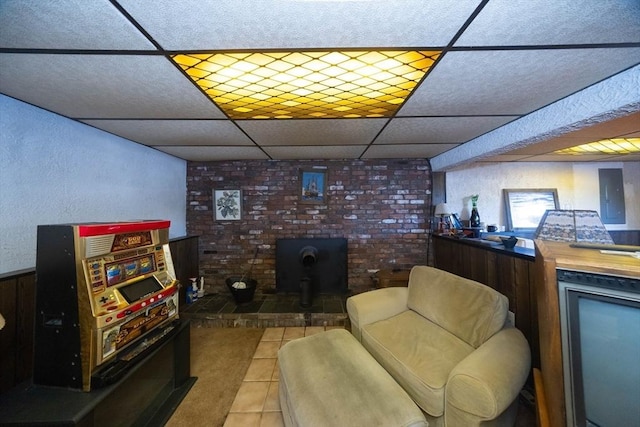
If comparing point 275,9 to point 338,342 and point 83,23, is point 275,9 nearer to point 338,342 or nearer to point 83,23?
point 83,23

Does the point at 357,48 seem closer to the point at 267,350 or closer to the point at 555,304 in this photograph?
the point at 555,304

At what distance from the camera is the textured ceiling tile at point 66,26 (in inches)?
33.1

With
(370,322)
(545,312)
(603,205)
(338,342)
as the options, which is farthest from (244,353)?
(603,205)

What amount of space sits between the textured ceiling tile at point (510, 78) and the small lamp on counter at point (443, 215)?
1.64m

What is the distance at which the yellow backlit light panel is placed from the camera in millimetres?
2420

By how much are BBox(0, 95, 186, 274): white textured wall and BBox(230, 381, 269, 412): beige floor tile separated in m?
1.87

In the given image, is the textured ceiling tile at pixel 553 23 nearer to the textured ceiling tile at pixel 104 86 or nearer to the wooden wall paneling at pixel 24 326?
the textured ceiling tile at pixel 104 86

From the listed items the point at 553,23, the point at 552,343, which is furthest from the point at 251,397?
the point at 553,23

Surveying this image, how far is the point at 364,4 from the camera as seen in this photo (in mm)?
842

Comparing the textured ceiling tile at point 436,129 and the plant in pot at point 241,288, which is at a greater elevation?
the textured ceiling tile at point 436,129

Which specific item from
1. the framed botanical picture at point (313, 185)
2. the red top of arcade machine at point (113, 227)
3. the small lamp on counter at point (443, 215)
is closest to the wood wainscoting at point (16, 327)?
the red top of arcade machine at point (113, 227)

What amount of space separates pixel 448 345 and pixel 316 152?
250 centimetres

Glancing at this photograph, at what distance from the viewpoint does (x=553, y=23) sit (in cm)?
92

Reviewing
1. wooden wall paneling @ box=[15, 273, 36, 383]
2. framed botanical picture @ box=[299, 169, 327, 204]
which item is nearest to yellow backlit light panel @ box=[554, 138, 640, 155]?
framed botanical picture @ box=[299, 169, 327, 204]
